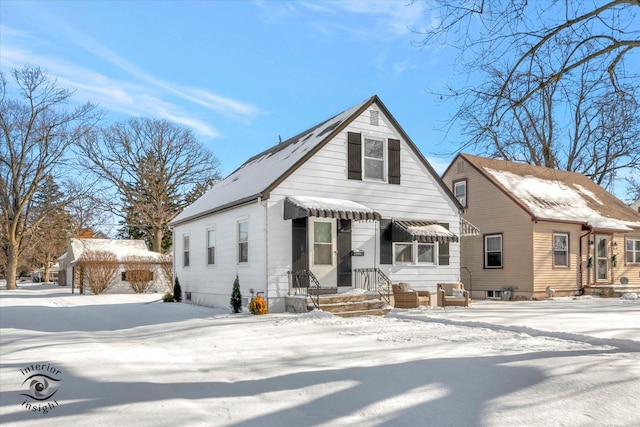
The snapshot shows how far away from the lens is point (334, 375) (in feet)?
20.9

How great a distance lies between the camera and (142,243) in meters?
40.2

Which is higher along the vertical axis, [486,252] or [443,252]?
[443,252]

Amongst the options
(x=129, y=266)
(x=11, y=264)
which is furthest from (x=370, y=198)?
(x=11, y=264)

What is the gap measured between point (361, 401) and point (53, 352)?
542cm

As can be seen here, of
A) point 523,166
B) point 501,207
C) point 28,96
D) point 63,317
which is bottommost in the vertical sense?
point 63,317

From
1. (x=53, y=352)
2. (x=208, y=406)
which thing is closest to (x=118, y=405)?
(x=208, y=406)

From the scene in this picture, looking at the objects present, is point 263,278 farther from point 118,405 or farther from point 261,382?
point 118,405

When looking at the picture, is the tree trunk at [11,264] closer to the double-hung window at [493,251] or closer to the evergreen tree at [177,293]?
the evergreen tree at [177,293]

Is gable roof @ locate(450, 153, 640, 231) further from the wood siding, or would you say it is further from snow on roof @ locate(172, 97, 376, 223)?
snow on roof @ locate(172, 97, 376, 223)

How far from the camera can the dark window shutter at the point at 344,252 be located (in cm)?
1505

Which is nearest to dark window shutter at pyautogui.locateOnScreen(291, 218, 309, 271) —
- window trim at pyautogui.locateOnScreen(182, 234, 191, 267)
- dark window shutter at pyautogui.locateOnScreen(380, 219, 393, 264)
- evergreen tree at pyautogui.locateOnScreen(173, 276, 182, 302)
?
dark window shutter at pyautogui.locateOnScreen(380, 219, 393, 264)

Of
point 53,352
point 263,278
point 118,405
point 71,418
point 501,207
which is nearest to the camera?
point 71,418

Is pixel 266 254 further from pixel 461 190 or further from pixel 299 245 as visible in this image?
pixel 461 190

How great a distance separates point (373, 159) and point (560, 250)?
1032 centimetres
